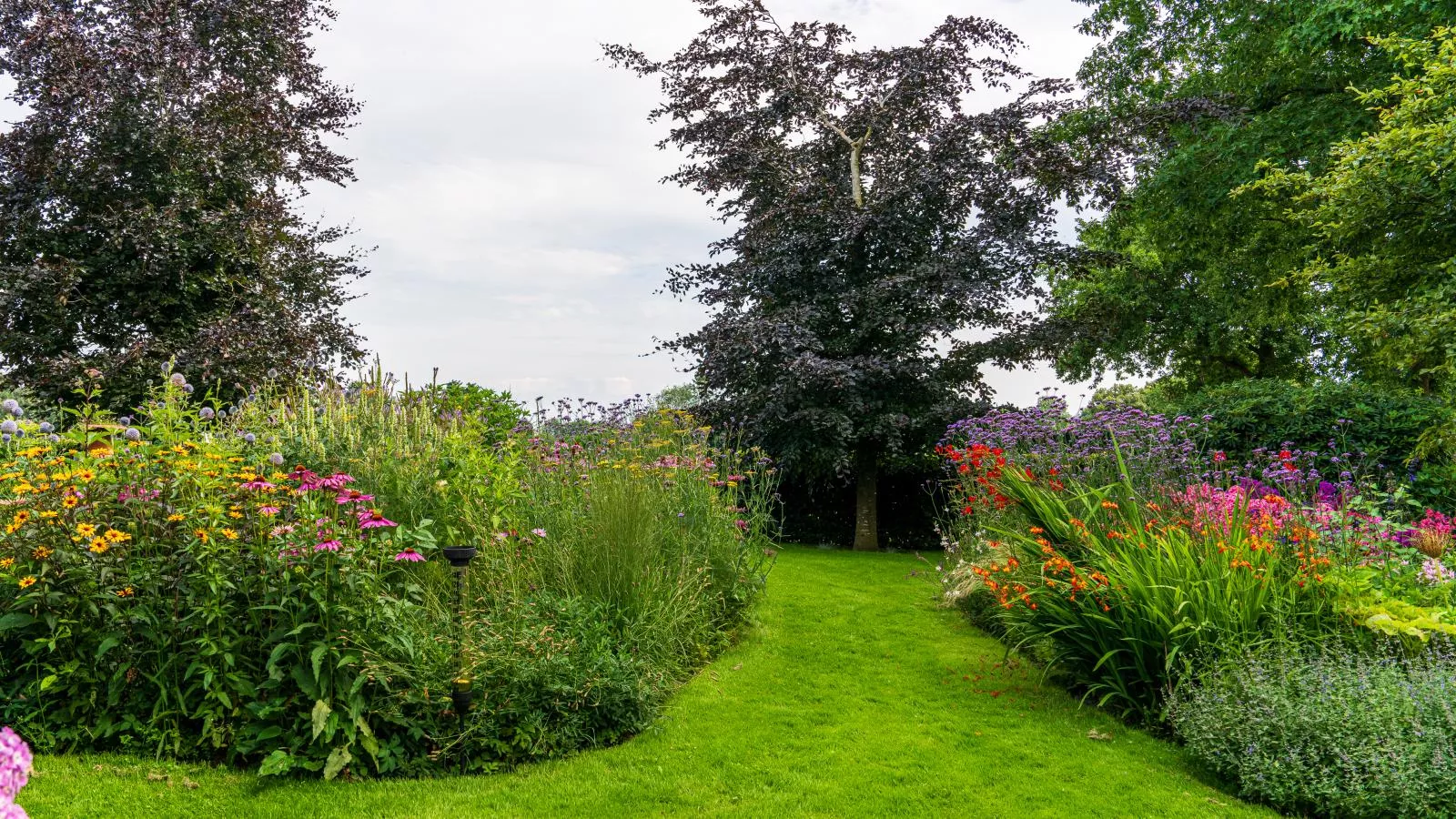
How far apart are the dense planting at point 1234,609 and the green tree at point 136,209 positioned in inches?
398

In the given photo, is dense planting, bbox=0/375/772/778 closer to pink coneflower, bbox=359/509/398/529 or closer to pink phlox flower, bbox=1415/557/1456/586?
pink coneflower, bbox=359/509/398/529

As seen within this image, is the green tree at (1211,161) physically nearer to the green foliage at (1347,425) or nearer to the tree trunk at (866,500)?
the green foliage at (1347,425)

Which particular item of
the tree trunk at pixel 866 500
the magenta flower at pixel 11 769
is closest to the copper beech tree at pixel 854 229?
the tree trunk at pixel 866 500

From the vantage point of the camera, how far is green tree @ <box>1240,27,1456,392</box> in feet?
22.7

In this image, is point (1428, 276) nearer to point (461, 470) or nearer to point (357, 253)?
point (461, 470)

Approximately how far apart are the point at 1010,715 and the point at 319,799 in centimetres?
339

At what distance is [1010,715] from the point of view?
168 inches

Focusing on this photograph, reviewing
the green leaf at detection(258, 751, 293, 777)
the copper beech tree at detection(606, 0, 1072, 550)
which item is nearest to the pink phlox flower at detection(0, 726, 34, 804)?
the green leaf at detection(258, 751, 293, 777)

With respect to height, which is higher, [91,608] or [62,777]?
[91,608]

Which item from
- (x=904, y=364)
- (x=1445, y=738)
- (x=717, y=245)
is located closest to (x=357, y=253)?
(x=717, y=245)

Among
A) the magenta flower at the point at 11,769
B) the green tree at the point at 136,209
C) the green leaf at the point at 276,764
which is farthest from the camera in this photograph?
the green tree at the point at 136,209

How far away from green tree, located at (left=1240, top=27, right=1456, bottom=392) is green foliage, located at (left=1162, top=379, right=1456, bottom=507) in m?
0.49

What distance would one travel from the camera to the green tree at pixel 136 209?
1016 centimetres

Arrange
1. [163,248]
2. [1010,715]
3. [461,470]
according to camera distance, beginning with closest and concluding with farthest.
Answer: [1010,715] → [461,470] → [163,248]
